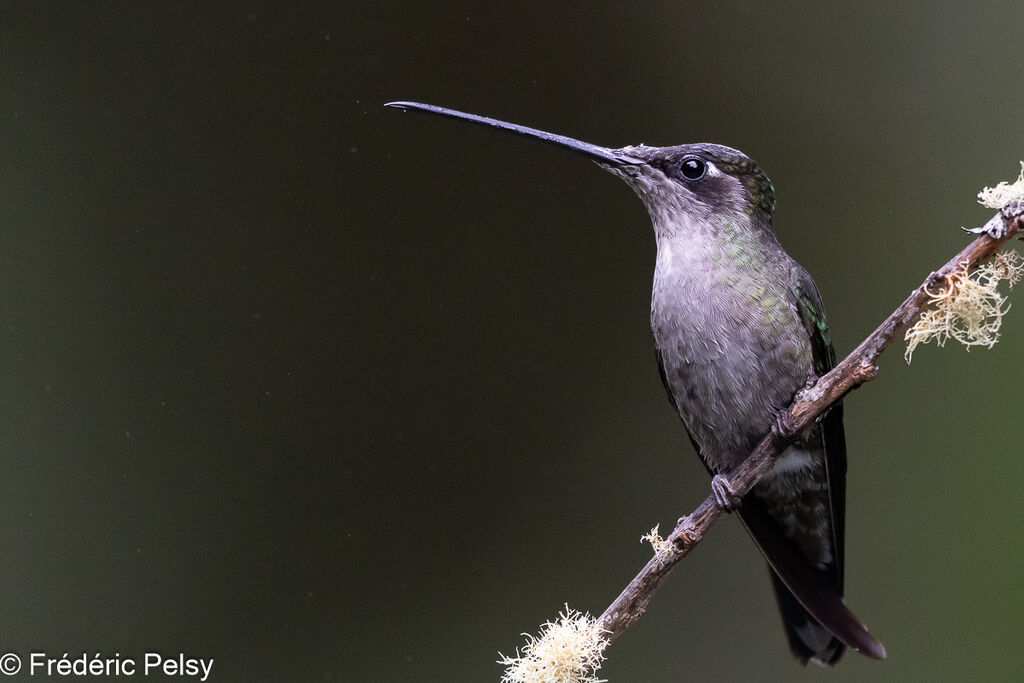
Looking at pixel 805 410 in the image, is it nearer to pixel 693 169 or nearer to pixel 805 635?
pixel 693 169

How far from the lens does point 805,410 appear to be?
1142mm

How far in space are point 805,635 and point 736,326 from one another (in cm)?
55

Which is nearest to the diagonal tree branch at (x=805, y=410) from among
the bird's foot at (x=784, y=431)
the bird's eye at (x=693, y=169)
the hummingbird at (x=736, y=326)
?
the bird's foot at (x=784, y=431)

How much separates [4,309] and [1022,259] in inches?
74.8

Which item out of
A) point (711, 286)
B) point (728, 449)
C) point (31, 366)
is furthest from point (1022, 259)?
point (31, 366)

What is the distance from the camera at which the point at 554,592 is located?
2.31 metres

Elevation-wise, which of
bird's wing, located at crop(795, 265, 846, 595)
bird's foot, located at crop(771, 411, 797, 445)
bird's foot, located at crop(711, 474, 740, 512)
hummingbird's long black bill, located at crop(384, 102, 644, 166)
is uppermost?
hummingbird's long black bill, located at crop(384, 102, 644, 166)

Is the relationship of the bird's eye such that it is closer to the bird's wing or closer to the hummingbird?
the hummingbird

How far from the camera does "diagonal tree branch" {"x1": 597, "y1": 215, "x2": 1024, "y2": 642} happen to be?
37.7 inches

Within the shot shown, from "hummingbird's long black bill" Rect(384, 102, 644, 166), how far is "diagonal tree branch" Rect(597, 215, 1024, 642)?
44 cm

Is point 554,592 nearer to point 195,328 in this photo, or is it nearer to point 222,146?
point 195,328

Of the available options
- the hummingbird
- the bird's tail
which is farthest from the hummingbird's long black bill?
the bird's tail

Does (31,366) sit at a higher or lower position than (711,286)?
higher

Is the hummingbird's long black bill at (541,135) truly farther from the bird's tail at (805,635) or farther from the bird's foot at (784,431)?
the bird's tail at (805,635)
